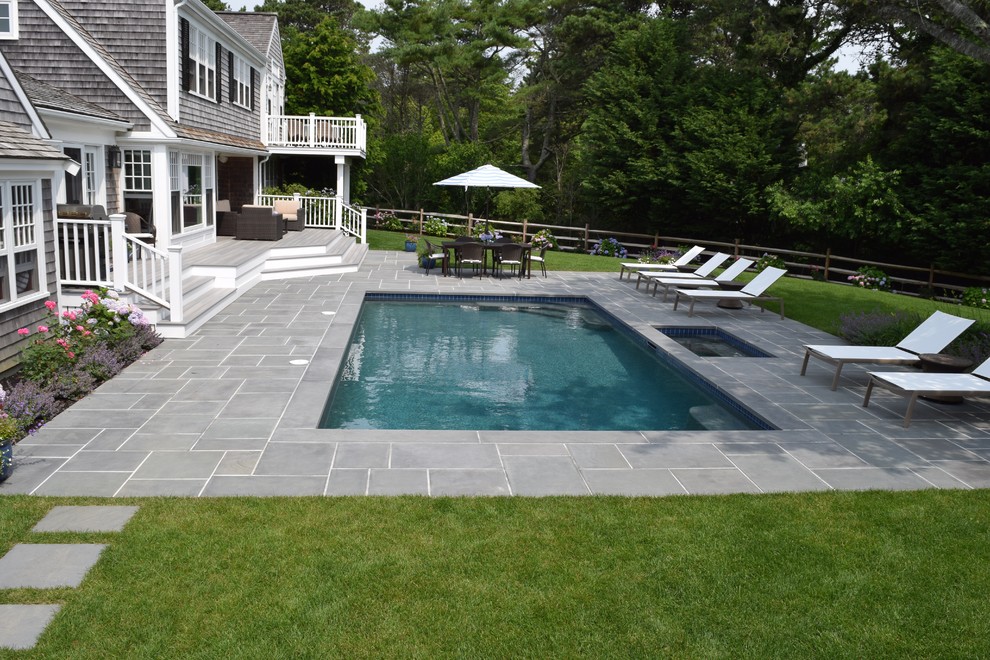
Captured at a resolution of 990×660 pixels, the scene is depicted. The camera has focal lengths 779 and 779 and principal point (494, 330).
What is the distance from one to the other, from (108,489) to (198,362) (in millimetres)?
3713

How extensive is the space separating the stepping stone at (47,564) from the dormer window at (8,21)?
36.5 feet

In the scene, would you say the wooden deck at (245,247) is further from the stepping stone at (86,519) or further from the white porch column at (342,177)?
the stepping stone at (86,519)

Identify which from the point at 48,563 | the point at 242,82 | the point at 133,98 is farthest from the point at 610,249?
the point at 48,563

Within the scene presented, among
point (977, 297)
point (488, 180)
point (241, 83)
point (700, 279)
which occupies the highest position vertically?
point (241, 83)

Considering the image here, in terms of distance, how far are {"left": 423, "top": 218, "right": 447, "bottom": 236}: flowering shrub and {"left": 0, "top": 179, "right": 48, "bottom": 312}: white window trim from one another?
17.5 meters

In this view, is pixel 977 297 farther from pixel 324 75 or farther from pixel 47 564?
pixel 324 75

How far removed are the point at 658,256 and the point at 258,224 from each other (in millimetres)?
11354

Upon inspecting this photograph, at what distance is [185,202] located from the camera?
15.3 metres

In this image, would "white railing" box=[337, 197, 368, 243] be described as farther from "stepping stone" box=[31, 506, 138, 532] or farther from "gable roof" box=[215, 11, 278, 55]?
"stepping stone" box=[31, 506, 138, 532]

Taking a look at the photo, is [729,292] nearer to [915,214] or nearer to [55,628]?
[915,214]

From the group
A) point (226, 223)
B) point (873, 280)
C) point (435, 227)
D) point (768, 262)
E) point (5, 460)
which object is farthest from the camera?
point (435, 227)

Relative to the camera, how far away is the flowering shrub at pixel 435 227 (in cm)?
2584

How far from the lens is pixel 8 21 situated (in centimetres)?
1245

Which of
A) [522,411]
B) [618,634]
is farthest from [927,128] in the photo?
[618,634]
